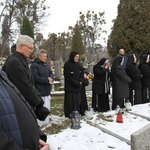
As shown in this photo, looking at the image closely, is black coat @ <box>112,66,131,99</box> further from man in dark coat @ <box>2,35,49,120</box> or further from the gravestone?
the gravestone

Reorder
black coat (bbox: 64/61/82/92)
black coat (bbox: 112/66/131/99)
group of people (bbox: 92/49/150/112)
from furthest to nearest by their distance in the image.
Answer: group of people (bbox: 92/49/150/112) → black coat (bbox: 112/66/131/99) → black coat (bbox: 64/61/82/92)

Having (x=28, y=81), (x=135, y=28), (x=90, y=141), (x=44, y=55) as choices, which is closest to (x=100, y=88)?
(x=44, y=55)

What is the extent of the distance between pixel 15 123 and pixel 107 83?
20.2 ft

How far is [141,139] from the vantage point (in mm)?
2475

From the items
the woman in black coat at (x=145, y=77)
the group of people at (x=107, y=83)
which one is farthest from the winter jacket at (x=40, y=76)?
the woman in black coat at (x=145, y=77)

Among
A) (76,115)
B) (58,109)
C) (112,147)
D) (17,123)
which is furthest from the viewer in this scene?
(58,109)

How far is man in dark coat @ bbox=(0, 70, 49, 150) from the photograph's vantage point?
5.14ft

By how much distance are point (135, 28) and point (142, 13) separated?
1126 mm

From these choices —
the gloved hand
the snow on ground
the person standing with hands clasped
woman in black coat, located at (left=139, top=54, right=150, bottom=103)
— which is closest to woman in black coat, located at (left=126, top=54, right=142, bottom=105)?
woman in black coat, located at (left=139, top=54, right=150, bottom=103)

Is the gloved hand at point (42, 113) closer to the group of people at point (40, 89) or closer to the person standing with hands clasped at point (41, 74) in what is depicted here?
the group of people at point (40, 89)

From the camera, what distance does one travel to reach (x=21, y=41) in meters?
3.57

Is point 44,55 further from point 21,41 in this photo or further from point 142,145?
point 142,145

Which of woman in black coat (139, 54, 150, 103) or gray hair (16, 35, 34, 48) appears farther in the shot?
woman in black coat (139, 54, 150, 103)

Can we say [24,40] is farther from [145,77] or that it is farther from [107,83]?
[145,77]
